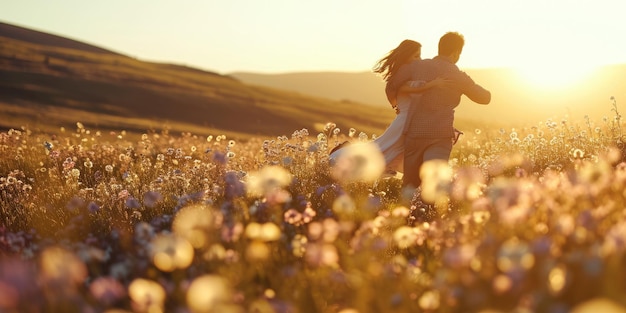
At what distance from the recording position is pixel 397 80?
8711 millimetres

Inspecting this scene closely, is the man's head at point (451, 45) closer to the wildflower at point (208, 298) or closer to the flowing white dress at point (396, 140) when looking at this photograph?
the flowing white dress at point (396, 140)

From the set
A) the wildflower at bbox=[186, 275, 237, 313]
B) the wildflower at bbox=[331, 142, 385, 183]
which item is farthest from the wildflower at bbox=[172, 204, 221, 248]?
the wildflower at bbox=[331, 142, 385, 183]

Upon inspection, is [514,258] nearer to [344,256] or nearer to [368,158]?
[344,256]

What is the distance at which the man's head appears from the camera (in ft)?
28.1

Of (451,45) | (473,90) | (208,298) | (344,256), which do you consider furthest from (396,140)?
(208,298)

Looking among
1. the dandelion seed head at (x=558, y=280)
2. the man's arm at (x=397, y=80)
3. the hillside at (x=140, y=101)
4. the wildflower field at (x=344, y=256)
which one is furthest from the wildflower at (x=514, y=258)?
the hillside at (x=140, y=101)

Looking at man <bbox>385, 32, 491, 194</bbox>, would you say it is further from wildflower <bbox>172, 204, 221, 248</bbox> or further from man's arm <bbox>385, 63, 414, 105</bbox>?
wildflower <bbox>172, 204, 221, 248</bbox>

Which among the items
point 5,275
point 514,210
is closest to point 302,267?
point 514,210

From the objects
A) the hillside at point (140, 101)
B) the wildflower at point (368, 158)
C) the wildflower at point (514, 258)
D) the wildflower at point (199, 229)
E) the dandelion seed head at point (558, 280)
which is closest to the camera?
the wildflower at point (514, 258)

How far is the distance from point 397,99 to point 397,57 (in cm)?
51

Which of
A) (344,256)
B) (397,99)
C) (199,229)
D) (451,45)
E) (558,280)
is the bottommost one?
(344,256)

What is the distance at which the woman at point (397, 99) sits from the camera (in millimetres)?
8766

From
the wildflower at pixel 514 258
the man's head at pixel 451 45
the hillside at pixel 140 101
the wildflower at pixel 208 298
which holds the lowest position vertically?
the hillside at pixel 140 101

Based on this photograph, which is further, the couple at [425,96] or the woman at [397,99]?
the woman at [397,99]
